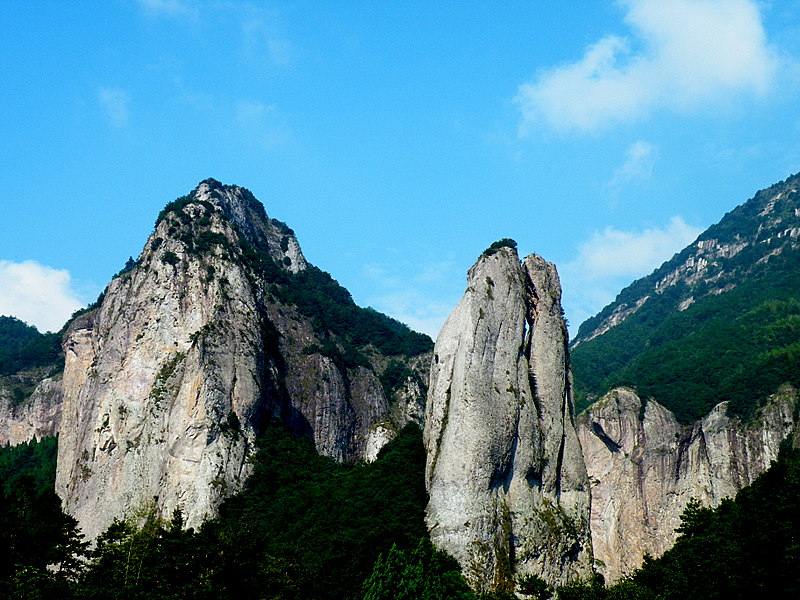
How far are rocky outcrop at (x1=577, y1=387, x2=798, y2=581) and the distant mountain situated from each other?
2556 millimetres

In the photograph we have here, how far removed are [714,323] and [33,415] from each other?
7636cm

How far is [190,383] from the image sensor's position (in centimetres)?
6016

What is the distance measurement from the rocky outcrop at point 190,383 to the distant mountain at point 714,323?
3091cm

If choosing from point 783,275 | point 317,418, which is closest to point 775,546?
point 317,418

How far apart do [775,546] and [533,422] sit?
59.6ft

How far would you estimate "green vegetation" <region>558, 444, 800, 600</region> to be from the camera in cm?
3666

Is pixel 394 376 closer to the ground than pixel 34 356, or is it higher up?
closer to the ground

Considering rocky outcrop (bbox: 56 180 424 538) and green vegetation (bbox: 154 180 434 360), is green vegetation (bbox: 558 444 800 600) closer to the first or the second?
rocky outcrop (bbox: 56 180 424 538)

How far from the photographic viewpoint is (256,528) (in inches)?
2004

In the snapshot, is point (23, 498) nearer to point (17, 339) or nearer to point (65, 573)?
point (65, 573)

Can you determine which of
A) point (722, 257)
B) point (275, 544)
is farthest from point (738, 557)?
point (722, 257)

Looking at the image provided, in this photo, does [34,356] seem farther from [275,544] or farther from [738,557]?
[738,557]

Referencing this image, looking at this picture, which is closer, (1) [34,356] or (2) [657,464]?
(2) [657,464]

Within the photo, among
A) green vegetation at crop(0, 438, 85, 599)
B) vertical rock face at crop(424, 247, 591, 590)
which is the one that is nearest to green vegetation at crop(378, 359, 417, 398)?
vertical rock face at crop(424, 247, 591, 590)
